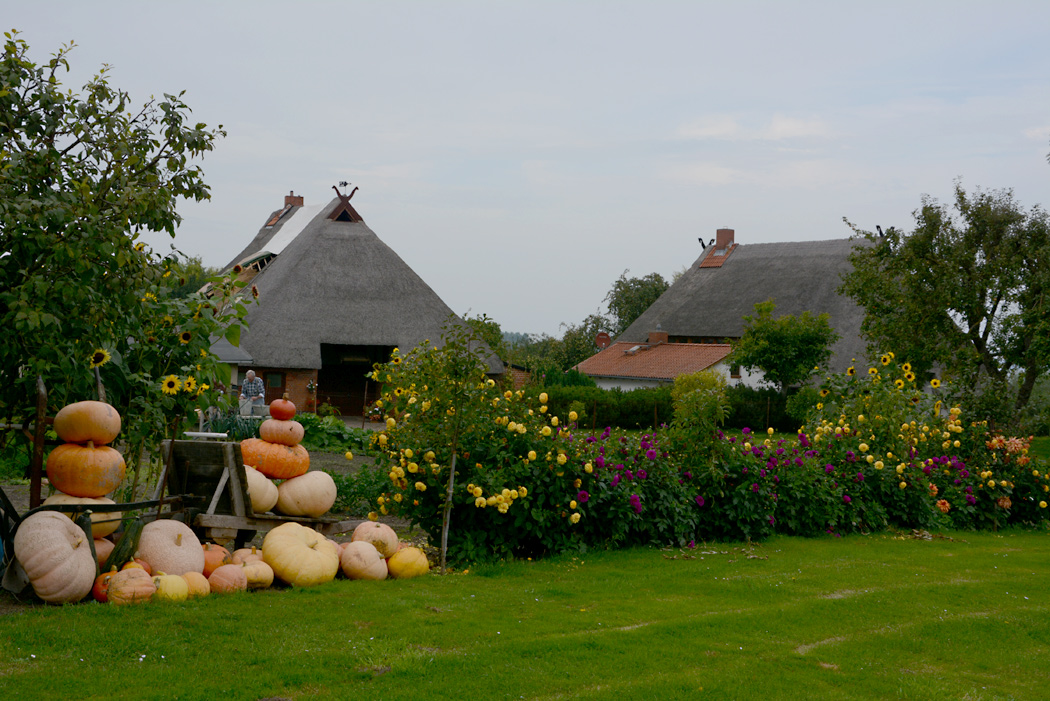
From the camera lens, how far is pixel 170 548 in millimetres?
6262

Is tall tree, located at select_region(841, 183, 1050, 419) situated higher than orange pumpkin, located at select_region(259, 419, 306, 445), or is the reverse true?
tall tree, located at select_region(841, 183, 1050, 419)

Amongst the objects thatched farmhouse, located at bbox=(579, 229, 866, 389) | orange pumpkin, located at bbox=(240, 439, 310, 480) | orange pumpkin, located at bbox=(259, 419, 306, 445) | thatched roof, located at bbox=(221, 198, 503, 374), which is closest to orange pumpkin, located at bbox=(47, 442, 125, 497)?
orange pumpkin, located at bbox=(240, 439, 310, 480)

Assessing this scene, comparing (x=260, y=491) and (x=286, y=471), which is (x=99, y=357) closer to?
(x=260, y=491)

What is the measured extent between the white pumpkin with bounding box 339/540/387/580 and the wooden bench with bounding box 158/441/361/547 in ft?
2.33

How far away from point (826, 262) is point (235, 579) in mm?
44380

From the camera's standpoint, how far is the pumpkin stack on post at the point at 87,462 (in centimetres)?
612

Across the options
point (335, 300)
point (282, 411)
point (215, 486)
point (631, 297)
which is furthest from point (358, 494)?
point (631, 297)

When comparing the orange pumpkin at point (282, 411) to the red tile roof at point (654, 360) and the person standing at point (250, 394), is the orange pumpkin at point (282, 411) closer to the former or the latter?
the person standing at point (250, 394)

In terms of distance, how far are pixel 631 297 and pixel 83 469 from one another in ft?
213

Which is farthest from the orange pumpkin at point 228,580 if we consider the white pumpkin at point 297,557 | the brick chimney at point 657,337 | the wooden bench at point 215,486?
the brick chimney at point 657,337

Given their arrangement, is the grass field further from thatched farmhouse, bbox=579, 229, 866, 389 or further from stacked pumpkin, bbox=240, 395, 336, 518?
thatched farmhouse, bbox=579, 229, 866, 389

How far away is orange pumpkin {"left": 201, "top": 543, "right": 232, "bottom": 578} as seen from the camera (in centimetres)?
654

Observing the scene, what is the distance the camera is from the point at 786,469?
10305mm

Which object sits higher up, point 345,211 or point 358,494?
point 345,211
